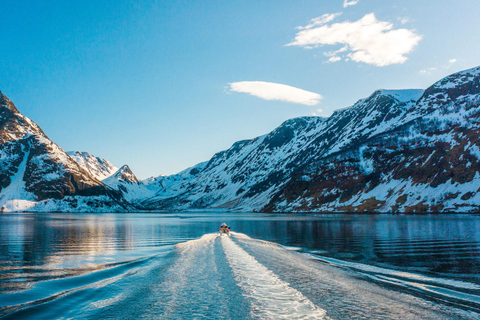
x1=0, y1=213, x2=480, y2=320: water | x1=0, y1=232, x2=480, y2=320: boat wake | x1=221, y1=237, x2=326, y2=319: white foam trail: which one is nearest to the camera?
x1=221, y1=237, x2=326, y2=319: white foam trail

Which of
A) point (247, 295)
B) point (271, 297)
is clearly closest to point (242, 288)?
point (247, 295)

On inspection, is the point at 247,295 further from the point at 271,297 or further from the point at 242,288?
the point at 242,288

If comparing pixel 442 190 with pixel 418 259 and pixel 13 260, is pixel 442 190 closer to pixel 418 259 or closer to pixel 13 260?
pixel 418 259

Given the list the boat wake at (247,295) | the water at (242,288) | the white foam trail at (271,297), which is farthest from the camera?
the water at (242,288)

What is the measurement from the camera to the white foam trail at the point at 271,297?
1128 centimetres

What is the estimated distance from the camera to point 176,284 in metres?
16.3

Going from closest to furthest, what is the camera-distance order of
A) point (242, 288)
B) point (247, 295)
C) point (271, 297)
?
point (271, 297) < point (247, 295) < point (242, 288)

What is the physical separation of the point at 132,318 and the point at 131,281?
24.2ft

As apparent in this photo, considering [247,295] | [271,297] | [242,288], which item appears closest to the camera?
[271,297]

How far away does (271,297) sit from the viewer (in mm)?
13594

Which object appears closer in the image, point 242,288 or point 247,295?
point 247,295

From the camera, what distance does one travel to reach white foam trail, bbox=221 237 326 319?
→ 37.0 feet

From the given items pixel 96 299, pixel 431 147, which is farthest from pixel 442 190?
pixel 96 299

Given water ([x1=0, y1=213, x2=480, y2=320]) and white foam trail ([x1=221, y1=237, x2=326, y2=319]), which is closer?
white foam trail ([x1=221, y1=237, x2=326, y2=319])
